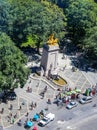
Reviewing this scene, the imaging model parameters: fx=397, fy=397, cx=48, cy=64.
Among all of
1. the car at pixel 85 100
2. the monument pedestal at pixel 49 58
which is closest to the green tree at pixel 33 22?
the monument pedestal at pixel 49 58

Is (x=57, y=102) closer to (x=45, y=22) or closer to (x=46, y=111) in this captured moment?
(x=46, y=111)

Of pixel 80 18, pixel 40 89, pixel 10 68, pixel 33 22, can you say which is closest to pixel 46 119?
pixel 10 68

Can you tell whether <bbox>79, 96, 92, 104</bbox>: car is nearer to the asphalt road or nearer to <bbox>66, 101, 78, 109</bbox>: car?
the asphalt road

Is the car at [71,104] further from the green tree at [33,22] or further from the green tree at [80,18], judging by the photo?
the green tree at [80,18]

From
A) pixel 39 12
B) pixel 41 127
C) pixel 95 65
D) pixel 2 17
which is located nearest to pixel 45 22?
pixel 39 12

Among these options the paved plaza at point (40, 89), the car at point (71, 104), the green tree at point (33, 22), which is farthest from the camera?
the green tree at point (33, 22)

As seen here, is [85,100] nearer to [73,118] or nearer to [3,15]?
[73,118]

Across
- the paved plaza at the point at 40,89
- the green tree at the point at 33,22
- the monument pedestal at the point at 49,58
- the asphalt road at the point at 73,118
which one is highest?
the green tree at the point at 33,22
